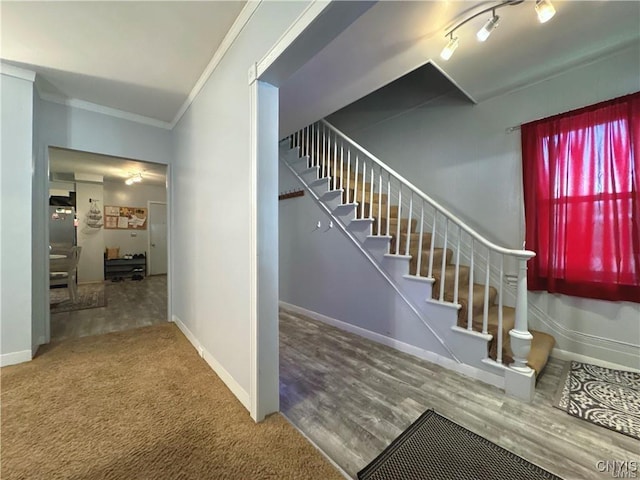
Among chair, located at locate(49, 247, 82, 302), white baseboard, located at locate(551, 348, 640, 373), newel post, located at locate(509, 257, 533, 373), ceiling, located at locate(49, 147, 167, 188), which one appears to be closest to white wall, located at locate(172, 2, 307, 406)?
newel post, located at locate(509, 257, 533, 373)

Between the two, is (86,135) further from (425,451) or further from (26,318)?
(425,451)

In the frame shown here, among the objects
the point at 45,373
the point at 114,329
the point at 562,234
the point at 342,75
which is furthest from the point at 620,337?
the point at 114,329

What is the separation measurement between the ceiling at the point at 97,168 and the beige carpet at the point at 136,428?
3.34 m

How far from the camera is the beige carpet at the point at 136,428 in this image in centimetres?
120

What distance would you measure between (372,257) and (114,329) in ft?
10.3

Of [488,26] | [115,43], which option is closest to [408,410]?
[488,26]

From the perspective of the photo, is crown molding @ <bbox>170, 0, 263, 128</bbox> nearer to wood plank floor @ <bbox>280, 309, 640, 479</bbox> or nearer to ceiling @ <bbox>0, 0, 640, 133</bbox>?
ceiling @ <bbox>0, 0, 640, 133</bbox>

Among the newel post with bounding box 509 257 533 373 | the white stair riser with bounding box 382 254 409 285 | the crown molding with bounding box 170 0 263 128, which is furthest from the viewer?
the white stair riser with bounding box 382 254 409 285

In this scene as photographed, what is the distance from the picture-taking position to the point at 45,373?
2047 millimetres

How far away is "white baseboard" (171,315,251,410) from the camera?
5.46ft

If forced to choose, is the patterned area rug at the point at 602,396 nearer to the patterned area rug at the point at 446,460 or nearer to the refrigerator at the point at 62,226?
the patterned area rug at the point at 446,460

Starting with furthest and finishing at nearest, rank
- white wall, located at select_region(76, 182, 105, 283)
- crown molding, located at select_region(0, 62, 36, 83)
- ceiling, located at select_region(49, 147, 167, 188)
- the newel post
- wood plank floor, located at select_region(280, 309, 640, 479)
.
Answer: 1. white wall, located at select_region(76, 182, 105, 283)
2. ceiling, located at select_region(49, 147, 167, 188)
3. crown molding, located at select_region(0, 62, 36, 83)
4. the newel post
5. wood plank floor, located at select_region(280, 309, 640, 479)

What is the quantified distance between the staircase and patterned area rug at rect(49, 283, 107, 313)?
12.7ft

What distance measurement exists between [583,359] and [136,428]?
351 cm
